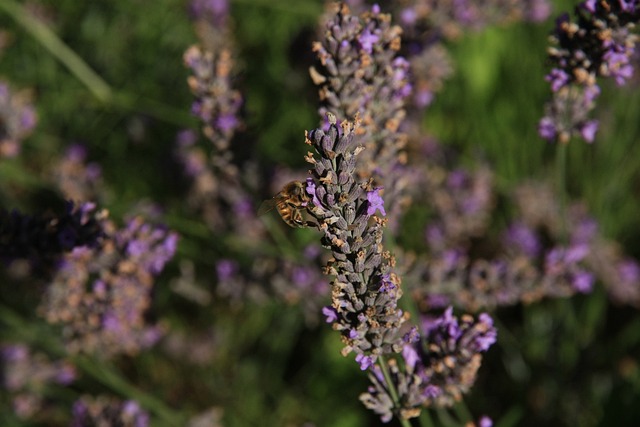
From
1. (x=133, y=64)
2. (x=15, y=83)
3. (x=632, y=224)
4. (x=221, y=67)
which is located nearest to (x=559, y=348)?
(x=632, y=224)

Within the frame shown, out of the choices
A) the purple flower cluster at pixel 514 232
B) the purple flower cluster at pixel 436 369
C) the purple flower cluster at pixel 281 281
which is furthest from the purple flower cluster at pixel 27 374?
the purple flower cluster at pixel 436 369

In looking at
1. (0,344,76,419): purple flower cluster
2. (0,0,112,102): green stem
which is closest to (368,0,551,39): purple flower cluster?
(0,0,112,102): green stem

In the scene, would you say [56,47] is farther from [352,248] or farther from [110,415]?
[352,248]

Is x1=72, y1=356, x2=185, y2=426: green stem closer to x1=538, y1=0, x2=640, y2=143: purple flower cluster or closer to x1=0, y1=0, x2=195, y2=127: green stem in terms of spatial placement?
x1=0, y1=0, x2=195, y2=127: green stem

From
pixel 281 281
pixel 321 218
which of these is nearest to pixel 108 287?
pixel 281 281

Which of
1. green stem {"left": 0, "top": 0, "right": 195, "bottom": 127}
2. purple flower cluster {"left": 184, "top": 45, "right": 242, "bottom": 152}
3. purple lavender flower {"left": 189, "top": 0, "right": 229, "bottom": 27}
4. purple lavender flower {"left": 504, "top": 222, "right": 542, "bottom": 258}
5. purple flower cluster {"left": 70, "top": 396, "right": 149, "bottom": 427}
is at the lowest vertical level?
purple flower cluster {"left": 70, "top": 396, "right": 149, "bottom": 427}

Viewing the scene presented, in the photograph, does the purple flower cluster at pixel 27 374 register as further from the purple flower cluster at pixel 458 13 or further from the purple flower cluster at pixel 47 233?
the purple flower cluster at pixel 458 13
